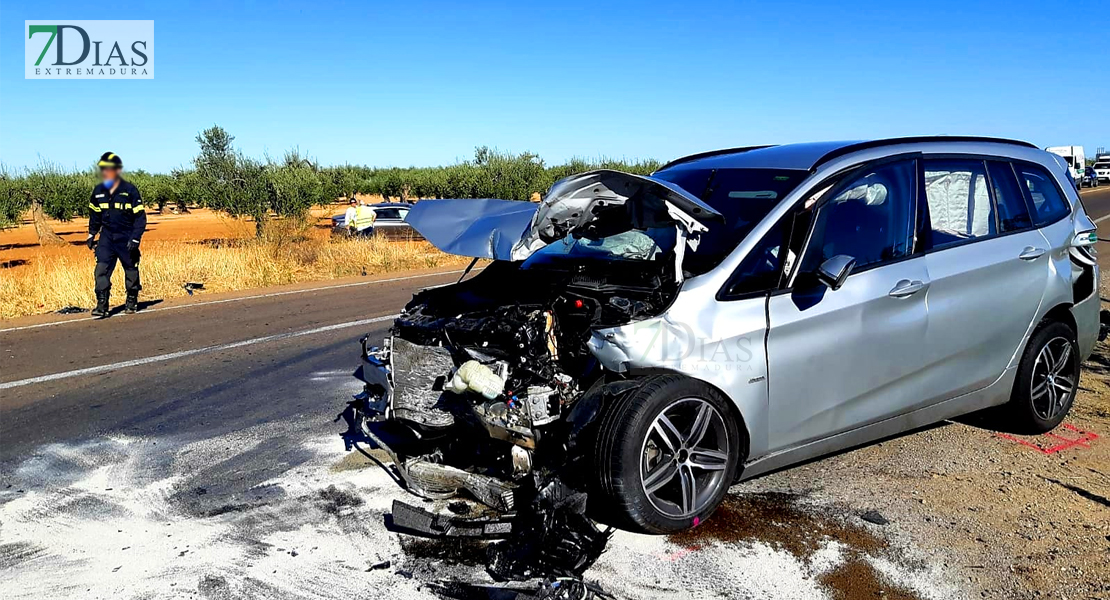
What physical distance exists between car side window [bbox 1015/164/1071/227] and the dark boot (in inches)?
429

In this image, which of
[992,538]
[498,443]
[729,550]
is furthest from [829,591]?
[498,443]

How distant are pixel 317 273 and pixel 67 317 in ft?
19.6

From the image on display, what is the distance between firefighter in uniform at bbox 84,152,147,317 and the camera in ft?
37.3

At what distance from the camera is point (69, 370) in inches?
314

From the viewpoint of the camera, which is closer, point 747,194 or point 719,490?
point 719,490

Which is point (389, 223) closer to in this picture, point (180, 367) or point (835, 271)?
point (180, 367)

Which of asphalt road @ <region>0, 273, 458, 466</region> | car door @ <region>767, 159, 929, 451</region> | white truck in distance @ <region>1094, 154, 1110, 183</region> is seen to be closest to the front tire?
car door @ <region>767, 159, 929, 451</region>

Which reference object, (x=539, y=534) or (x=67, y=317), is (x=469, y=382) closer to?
(x=539, y=534)

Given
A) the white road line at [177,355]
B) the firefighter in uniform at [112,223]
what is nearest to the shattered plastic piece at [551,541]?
the white road line at [177,355]

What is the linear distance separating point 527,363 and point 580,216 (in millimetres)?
933

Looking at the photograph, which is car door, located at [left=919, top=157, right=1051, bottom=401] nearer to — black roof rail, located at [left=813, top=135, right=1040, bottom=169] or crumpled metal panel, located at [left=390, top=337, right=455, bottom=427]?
black roof rail, located at [left=813, top=135, right=1040, bottom=169]

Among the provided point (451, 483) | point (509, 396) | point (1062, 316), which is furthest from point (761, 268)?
point (1062, 316)

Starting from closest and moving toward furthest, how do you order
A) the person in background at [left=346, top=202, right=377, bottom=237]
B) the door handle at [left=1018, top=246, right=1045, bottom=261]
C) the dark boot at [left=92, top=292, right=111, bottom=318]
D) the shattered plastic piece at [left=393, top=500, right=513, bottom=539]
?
the shattered plastic piece at [left=393, top=500, right=513, bottom=539]
the door handle at [left=1018, top=246, right=1045, bottom=261]
the dark boot at [left=92, top=292, right=111, bottom=318]
the person in background at [left=346, top=202, right=377, bottom=237]

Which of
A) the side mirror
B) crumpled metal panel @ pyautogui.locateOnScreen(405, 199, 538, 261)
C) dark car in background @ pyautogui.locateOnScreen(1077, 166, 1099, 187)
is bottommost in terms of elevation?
the side mirror
